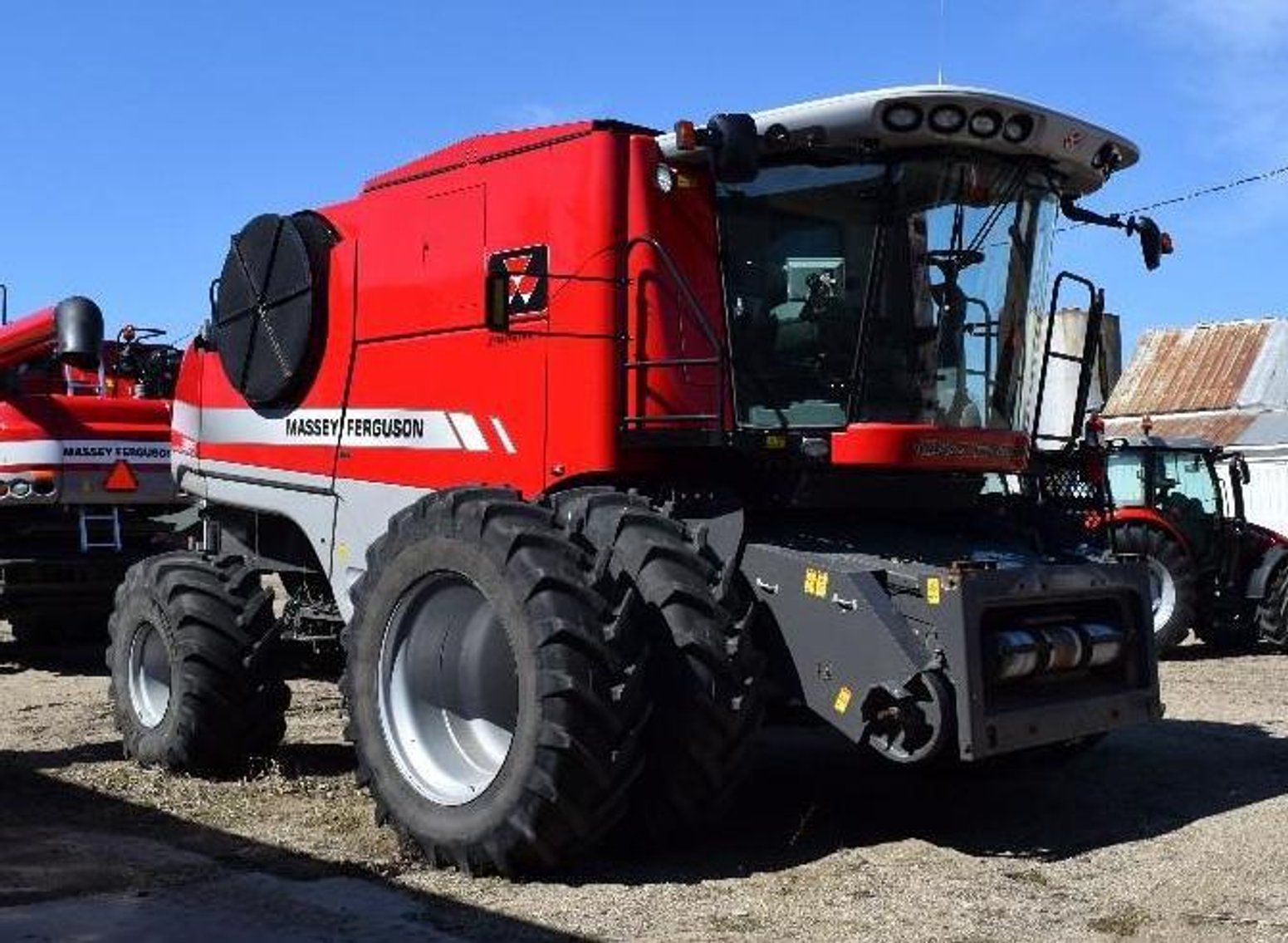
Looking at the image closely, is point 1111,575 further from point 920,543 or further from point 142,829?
point 142,829

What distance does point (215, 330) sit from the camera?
8641 mm

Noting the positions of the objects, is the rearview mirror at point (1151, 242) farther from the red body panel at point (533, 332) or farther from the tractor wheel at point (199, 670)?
the tractor wheel at point (199, 670)

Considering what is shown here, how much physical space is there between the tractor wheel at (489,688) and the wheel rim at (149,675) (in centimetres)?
213

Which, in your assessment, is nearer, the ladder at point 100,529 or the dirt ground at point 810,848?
the dirt ground at point 810,848

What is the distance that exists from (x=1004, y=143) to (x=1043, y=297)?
89cm

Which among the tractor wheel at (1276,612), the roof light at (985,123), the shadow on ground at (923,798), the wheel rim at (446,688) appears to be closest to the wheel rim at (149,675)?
the shadow on ground at (923,798)

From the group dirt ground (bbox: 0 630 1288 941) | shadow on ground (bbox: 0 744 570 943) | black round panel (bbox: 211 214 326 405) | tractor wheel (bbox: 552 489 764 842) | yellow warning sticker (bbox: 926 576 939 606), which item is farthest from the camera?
black round panel (bbox: 211 214 326 405)

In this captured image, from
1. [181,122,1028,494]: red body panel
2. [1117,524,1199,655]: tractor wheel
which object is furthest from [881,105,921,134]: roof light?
[1117,524,1199,655]: tractor wheel

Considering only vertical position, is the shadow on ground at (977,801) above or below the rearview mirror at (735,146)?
below

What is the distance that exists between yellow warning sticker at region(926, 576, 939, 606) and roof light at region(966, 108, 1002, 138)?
190 centimetres

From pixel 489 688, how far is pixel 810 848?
144 centimetres

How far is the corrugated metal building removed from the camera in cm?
2386

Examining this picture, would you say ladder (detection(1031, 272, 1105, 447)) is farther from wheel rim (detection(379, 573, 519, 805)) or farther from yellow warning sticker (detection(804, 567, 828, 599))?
wheel rim (detection(379, 573, 519, 805))

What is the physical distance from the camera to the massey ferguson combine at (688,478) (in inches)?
217
